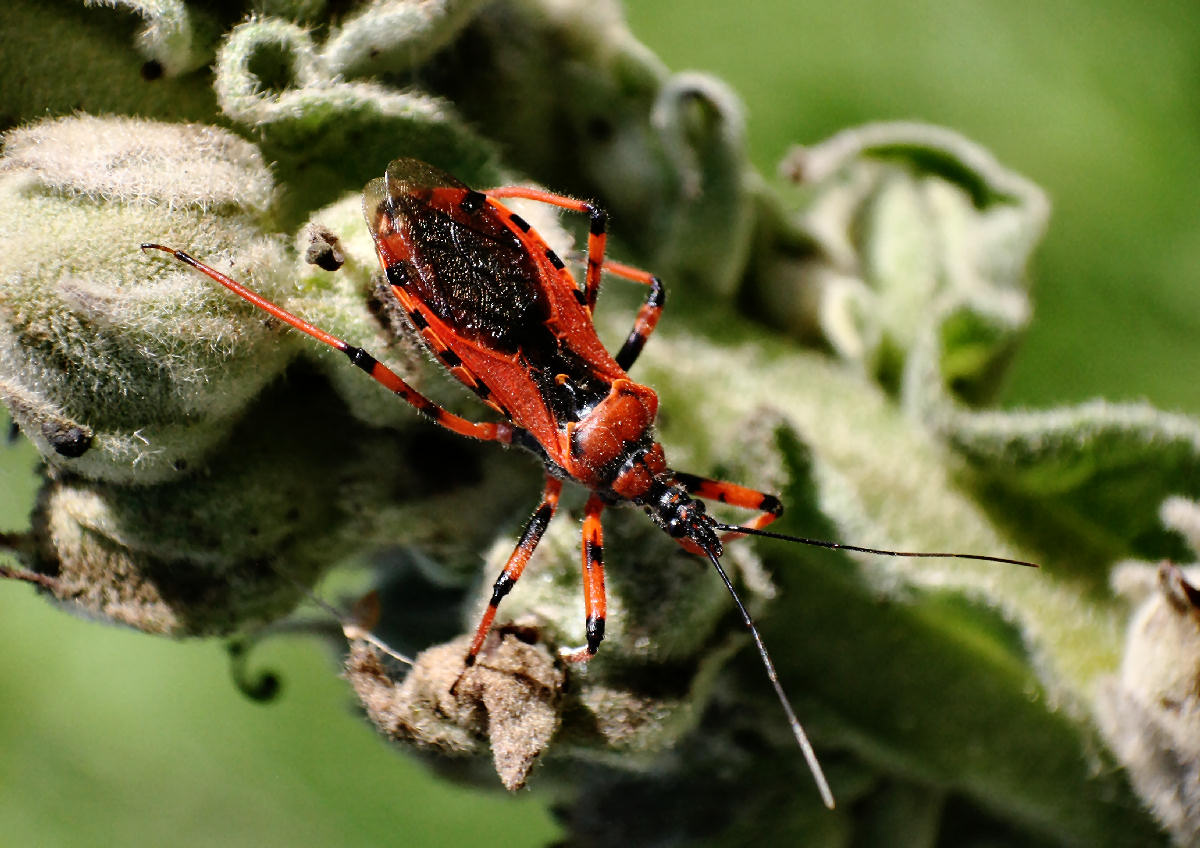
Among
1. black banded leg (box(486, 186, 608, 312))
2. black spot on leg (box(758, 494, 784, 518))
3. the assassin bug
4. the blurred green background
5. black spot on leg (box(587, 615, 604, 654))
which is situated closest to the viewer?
black spot on leg (box(587, 615, 604, 654))

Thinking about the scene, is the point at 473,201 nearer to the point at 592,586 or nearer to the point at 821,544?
the point at 592,586

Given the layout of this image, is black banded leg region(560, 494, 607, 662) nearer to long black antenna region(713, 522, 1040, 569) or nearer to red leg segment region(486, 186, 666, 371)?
long black antenna region(713, 522, 1040, 569)

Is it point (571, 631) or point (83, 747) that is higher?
point (571, 631)

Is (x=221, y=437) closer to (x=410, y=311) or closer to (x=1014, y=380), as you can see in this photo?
(x=410, y=311)

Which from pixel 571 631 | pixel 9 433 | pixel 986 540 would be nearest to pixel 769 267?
pixel 986 540

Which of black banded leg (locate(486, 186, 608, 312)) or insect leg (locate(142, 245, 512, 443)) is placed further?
black banded leg (locate(486, 186, 608, 312))

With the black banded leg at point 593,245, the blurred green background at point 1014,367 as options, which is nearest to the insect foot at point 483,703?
the black banded leg at point 593,245

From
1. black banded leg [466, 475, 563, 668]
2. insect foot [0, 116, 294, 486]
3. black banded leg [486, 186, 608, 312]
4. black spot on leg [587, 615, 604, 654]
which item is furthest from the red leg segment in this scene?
insect foot [0, 116, 294, 486]
